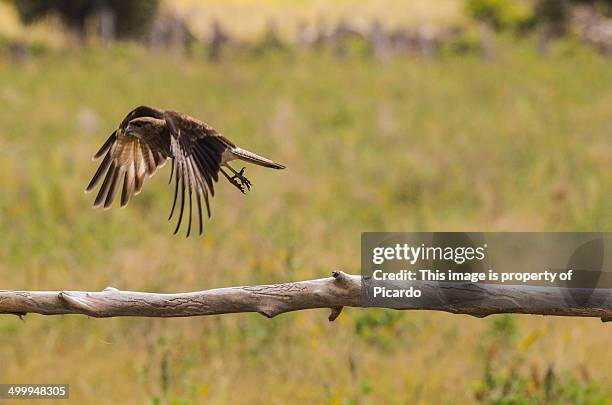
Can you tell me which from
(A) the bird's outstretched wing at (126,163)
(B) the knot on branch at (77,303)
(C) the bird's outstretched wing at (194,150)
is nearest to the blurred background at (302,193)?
(A) the bird's outstretched wing at (126,163)

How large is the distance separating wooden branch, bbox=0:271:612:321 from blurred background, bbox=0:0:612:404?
1.66m

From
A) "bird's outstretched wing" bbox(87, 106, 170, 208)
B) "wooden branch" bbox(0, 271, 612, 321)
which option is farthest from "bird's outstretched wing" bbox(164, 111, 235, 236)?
"bird's outstretched wing" bbox(87, 106, 170, 208)

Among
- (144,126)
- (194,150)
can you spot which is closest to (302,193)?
(144,126)

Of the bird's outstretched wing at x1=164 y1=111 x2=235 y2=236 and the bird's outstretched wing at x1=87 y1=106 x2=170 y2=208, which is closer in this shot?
the bird's outstretched wing at x1=164 y1=111 x2=235 y2=236

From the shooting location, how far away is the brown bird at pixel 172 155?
343 cm

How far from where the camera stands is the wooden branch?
352 centimetres

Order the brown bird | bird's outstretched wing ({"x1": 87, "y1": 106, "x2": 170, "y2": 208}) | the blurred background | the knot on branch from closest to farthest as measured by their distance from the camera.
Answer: the brown bird < the knot on branch < bird's outstretched wing ({"x1": 87, "y1": 106, "x2": 170, "y2": 208}) < the blurred background

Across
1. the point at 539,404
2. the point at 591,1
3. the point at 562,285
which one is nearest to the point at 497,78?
Result: the point at 591,1

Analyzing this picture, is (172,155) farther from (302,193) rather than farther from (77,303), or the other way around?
(302,193)

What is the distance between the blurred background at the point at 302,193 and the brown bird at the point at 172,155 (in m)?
1.57

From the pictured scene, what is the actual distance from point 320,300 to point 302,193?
28.8ft

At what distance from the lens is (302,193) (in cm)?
1235

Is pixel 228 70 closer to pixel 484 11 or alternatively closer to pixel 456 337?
pixel 456 337

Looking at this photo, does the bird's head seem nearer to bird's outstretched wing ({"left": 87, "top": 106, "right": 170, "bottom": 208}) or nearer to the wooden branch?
bird's outstretched wing ({"left": 87, "top": 106, "right": 170, "bottom": 208})
